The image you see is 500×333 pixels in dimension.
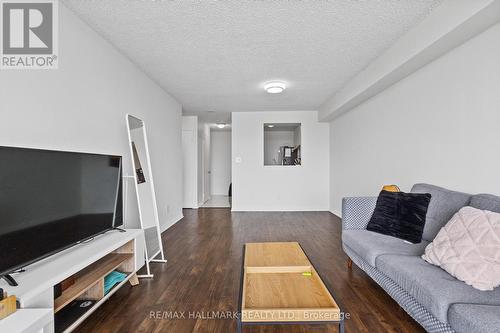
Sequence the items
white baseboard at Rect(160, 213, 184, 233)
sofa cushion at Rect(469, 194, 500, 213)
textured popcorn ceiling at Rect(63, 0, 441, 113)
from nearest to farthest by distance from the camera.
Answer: sofa cushion at Rect(469, 194, 500, 213), textured popcorn ceiling at Rect(63, 0, 441, 113), white baseboard at Rect(160, 213, 184, 233)

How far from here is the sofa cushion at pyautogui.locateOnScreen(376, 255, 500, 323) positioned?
1312 millimetres

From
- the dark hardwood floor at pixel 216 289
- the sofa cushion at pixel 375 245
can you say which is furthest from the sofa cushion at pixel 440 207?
the dark hardwood floor at pixel 216 289

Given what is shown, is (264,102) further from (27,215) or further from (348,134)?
(27,215)

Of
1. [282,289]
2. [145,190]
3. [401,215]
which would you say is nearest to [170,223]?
[145,190]

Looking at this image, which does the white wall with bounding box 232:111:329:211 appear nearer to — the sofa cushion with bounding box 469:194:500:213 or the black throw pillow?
the black throw pillow

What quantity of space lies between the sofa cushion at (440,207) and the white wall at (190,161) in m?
5.37

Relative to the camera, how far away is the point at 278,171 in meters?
6.20

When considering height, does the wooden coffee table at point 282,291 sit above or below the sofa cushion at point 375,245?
below

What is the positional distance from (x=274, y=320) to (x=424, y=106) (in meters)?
2.69

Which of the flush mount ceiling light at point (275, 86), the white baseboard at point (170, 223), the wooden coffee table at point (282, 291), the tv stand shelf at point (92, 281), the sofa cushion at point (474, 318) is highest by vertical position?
the flush mount ceiling light at point (275, 86)

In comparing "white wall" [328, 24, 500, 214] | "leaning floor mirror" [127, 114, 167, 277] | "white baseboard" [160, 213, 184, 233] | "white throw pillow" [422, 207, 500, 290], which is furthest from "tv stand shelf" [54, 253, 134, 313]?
"white wall" [328, 24, 500, 214]

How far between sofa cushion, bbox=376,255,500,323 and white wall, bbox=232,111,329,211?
171 inches

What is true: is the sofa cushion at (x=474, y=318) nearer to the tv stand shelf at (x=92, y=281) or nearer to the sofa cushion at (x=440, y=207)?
the sofa cushion at (x=440, y=207)

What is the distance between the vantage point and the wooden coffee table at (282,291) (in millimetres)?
1287
